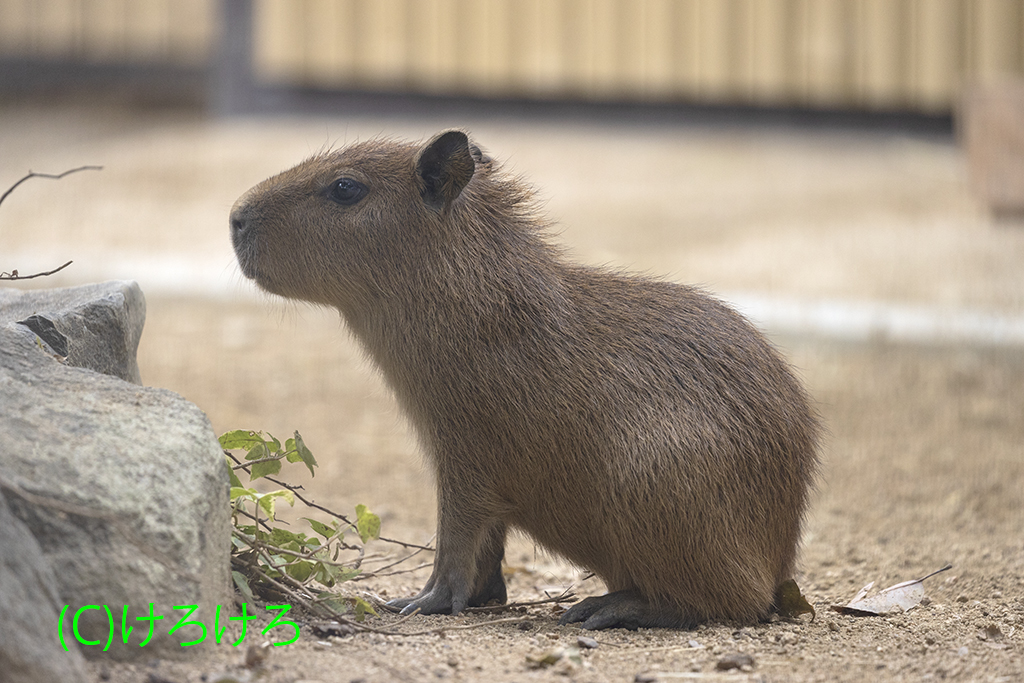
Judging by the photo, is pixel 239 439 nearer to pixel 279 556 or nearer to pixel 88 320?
pixel 279 556

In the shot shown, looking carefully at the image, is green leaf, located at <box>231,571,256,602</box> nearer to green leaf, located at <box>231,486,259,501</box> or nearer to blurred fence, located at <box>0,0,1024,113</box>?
green leaf, located at <box>231,486,259,501</box>

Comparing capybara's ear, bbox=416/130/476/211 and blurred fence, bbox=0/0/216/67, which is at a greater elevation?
blurred fence, bbox=0/0/216/67

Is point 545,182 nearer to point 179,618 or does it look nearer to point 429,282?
point 429,282

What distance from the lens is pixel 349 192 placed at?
3.54 m

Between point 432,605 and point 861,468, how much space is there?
292 centimetres

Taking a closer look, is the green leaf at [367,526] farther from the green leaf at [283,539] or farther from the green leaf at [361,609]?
the green leaf at [361,609]

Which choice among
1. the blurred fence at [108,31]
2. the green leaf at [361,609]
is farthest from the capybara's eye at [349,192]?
the blurred fence at [108,31]

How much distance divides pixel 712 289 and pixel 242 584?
16.7 feet

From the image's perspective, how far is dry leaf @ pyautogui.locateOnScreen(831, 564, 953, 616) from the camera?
3674 millimetres

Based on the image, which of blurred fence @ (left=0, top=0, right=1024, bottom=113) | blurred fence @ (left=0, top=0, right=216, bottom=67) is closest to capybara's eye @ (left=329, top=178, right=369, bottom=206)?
blurred fence @ (left=0, top=0, right=1024, bottom=113)

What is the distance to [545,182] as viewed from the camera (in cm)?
1041

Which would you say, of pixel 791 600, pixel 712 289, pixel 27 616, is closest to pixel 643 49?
pixel 712 289

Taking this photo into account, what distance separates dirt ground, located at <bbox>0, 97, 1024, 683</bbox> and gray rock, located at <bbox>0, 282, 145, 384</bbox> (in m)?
0.37

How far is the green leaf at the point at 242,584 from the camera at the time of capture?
293 cm
